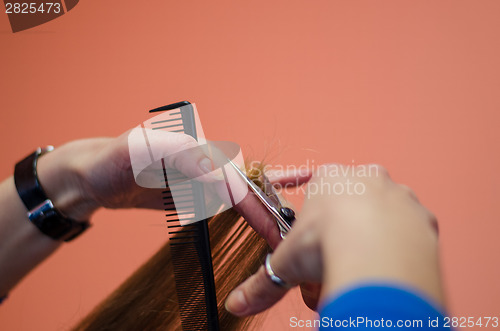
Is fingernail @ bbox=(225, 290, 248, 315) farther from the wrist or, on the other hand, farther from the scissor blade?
the wrist

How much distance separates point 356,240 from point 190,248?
1.36 feet

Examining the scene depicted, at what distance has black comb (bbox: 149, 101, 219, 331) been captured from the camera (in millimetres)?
684

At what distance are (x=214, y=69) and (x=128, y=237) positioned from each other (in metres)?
0.65

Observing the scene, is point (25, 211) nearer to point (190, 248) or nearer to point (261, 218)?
point (190, 248)

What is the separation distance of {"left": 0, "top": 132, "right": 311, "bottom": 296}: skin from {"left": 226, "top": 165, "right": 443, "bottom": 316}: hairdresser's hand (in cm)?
41

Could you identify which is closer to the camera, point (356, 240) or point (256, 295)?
point (356, 240)

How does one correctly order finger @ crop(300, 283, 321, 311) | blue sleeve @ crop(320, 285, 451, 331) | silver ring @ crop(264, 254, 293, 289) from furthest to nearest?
finger @ crop(300, 283, 321, 311) < silver ring @ crop(264, 254, 293, 289) < blue sleeve @ crop(320, 285, 451, 331)

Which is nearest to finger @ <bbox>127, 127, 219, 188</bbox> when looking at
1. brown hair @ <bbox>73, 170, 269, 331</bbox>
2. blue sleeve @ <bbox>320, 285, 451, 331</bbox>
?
brown hair @ <bbox>73, 170, 269, 331</bbox>

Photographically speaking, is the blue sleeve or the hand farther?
→ the hand

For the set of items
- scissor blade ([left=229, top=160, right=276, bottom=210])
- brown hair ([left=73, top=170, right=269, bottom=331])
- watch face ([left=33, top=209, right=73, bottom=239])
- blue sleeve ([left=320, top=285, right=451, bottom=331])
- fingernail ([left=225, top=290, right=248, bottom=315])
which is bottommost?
brown hair ([left=73, top=170, right=269, bottom=331])

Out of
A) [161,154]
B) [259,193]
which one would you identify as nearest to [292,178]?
[259,193]

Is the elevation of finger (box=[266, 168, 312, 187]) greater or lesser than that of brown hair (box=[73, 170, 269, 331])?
greater

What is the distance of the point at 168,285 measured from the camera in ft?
2.88

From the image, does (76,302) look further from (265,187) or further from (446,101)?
(446,101)
